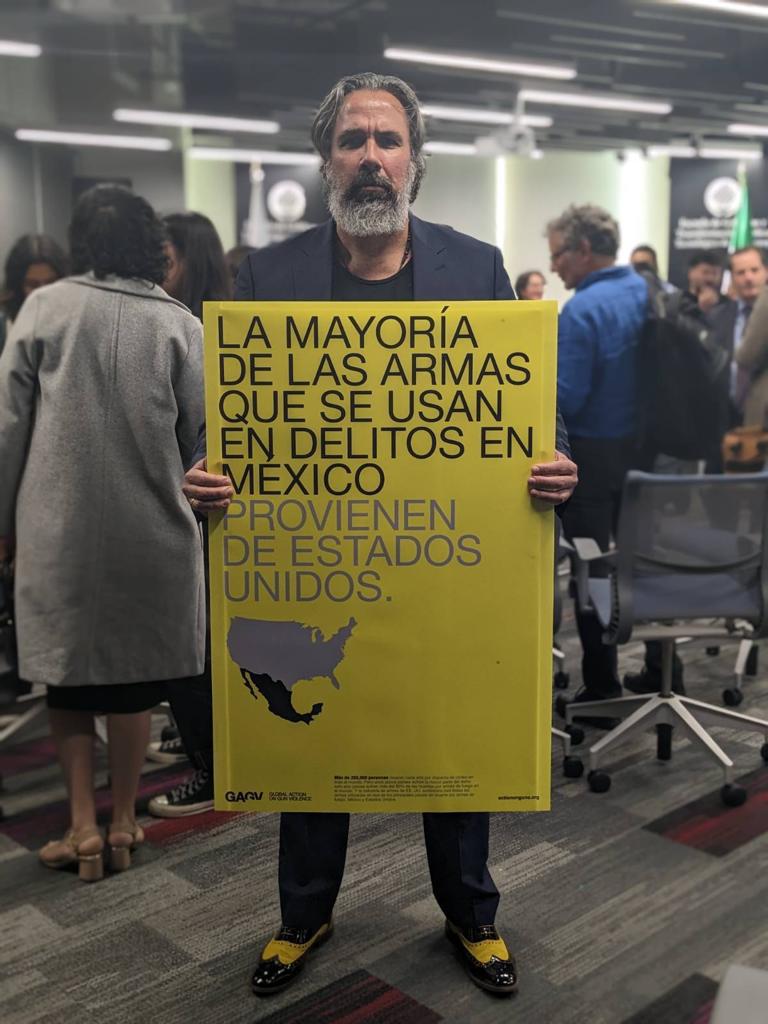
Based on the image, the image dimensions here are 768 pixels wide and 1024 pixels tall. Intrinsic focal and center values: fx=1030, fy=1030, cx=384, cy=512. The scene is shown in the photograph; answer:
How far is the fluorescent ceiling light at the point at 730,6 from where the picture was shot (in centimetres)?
781

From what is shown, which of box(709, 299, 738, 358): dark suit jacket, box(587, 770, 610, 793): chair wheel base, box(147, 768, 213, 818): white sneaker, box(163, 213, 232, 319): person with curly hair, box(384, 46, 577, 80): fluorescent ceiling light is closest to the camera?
box(163, 213, 232, 319): person with curly hair

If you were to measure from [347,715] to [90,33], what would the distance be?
8.19 metres

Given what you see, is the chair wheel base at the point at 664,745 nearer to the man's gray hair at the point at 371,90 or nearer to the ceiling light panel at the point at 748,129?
the man's gray hair at the point at 371,90

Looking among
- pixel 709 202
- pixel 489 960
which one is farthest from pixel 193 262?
pixel 709 202

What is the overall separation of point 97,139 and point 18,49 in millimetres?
938

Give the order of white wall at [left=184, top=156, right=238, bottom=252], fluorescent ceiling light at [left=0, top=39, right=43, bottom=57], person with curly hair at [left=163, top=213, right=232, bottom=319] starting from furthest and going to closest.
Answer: white wall at [left=184, top=156, right=238, bottom=252], fluorescent ceiling light at [left=0, top=39, right=43, bottom=57], person with curly hair at [left=163, top=213, right=232, bottom=319]

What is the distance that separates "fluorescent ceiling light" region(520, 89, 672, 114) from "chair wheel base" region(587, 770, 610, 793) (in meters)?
8.50

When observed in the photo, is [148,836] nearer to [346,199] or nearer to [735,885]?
[735,885]

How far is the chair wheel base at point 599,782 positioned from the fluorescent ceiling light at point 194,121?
7.94 meters

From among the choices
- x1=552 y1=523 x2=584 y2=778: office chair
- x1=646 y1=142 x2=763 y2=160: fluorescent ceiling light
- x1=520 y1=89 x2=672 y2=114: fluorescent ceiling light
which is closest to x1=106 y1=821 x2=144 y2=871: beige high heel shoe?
x1=552 y1=523 x2=584 y2=778: office chair

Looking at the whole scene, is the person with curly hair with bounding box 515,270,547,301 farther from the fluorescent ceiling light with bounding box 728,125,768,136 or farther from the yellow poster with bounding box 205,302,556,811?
the fluorescent ceiling light with bounding box 728,125,768,136

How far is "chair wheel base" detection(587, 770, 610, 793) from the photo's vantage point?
9.19 ft

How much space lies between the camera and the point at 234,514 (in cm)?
155

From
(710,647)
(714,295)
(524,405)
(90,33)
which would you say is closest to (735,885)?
(524,405)
